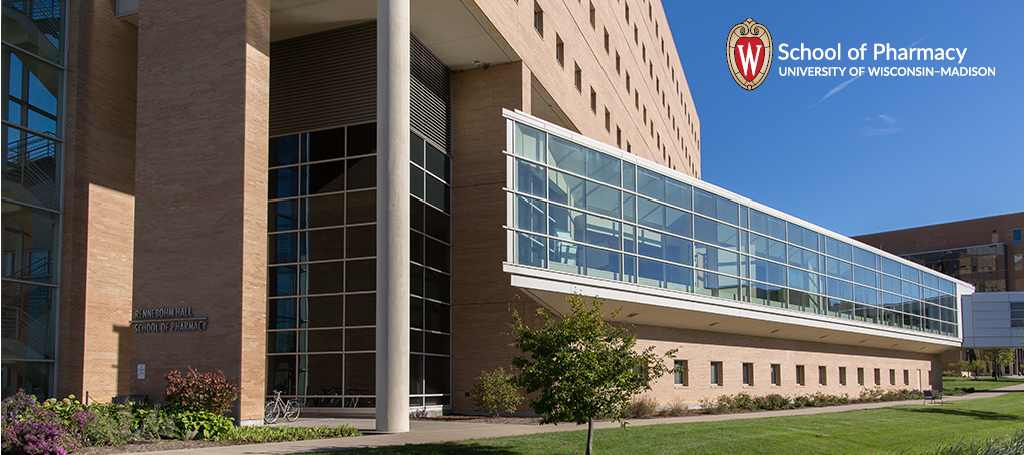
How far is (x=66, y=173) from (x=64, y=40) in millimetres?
4102

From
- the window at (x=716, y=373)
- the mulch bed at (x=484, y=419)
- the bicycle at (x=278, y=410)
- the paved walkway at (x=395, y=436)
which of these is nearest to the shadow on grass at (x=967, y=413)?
the window at (x=716, y=373)

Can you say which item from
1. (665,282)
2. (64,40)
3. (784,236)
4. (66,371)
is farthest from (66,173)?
(784,236)

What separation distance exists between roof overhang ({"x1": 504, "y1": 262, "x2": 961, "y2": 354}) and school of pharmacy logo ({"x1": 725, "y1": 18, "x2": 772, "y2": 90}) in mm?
8221

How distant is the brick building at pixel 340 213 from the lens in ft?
66.1

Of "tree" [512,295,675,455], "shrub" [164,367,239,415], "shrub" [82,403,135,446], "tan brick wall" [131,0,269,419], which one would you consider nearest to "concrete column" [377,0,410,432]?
"tan brick wall" [131,0,269,419]

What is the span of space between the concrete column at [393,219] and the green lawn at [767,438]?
3754mm

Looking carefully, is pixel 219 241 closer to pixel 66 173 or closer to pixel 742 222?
pixel 66 173

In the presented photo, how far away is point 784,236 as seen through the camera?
120 feet

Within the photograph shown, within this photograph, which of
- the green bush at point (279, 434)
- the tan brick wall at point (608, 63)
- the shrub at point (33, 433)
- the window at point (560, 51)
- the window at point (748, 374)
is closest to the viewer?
the shrub at point (33, 433)

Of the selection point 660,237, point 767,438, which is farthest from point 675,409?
point 767,438

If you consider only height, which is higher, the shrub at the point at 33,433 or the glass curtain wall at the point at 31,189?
the glass curtain wall at the point at 31,189

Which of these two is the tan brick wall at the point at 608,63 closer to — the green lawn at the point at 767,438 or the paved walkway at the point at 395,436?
the paved walkway at the point at 395,436

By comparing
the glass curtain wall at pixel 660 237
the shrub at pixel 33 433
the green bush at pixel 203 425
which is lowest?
the green bush at pixel 203 425

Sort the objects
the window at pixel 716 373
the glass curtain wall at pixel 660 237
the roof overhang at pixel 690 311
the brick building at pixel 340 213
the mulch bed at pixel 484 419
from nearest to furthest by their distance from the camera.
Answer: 1. the brick building at pixel 340 213
2. the mulch bed at pixel 484 419
3. the roof overhang at pixel 690 311
4. the glass curtain wall at pixel 660 237
5. the window at pixel 716 373
